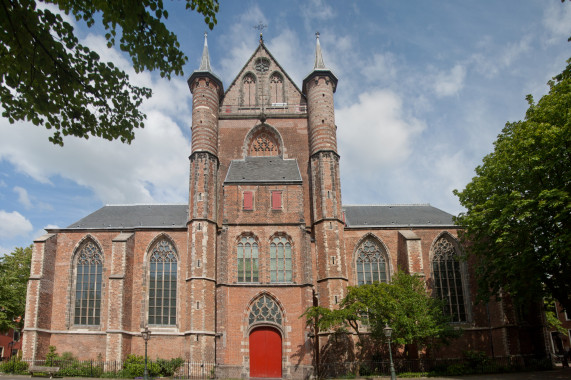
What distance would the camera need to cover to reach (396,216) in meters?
32.1

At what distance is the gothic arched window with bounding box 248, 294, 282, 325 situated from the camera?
25391mm

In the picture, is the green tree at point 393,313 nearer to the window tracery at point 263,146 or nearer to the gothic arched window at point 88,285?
the window tracery at point 263,146

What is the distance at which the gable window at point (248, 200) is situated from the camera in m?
27.6

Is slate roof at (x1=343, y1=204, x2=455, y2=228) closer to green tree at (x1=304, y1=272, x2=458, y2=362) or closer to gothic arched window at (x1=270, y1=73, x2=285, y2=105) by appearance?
green tree at (x1=304, y1=272, x2=458, y2=362)

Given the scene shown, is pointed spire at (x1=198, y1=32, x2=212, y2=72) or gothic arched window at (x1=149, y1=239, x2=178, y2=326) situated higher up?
pointed spire at (x1=198, y1=32, x2=212, y2=72)

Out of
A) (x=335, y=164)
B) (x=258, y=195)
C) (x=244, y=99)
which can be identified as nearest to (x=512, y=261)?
→ (x=335, y=164)

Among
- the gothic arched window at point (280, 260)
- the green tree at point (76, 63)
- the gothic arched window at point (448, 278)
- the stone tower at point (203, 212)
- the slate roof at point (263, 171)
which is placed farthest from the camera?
the gothic arched window at point (448, 278)

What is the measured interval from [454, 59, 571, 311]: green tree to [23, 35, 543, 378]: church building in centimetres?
708

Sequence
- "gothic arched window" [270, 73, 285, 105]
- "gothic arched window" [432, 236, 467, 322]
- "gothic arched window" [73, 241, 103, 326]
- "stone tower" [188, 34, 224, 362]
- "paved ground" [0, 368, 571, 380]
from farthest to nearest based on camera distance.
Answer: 1. "gothic arched window" [270, 73, 285, 105]
2. "gothic arched window" [432, 236, 467, 322]
3. "gothic arched window" [73, 241, 103, 326]
4. "stone tower" [188, 34, 224, 362]
5. "paved ground" [0, 368, 571, 380]

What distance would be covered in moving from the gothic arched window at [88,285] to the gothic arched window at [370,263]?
16990 mm

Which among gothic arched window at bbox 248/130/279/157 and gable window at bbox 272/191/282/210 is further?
gothic arched window at bbox 248/130/279/157

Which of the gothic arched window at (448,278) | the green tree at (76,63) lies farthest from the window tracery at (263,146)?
the green tree at (76,63)

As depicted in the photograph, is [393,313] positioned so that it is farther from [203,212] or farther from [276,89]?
[276,89]

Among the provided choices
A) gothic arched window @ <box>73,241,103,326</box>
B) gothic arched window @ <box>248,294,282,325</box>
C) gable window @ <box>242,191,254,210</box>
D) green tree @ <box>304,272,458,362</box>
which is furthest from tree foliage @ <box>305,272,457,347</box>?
gothic arched window @ <box>73,241,103,326</box>
